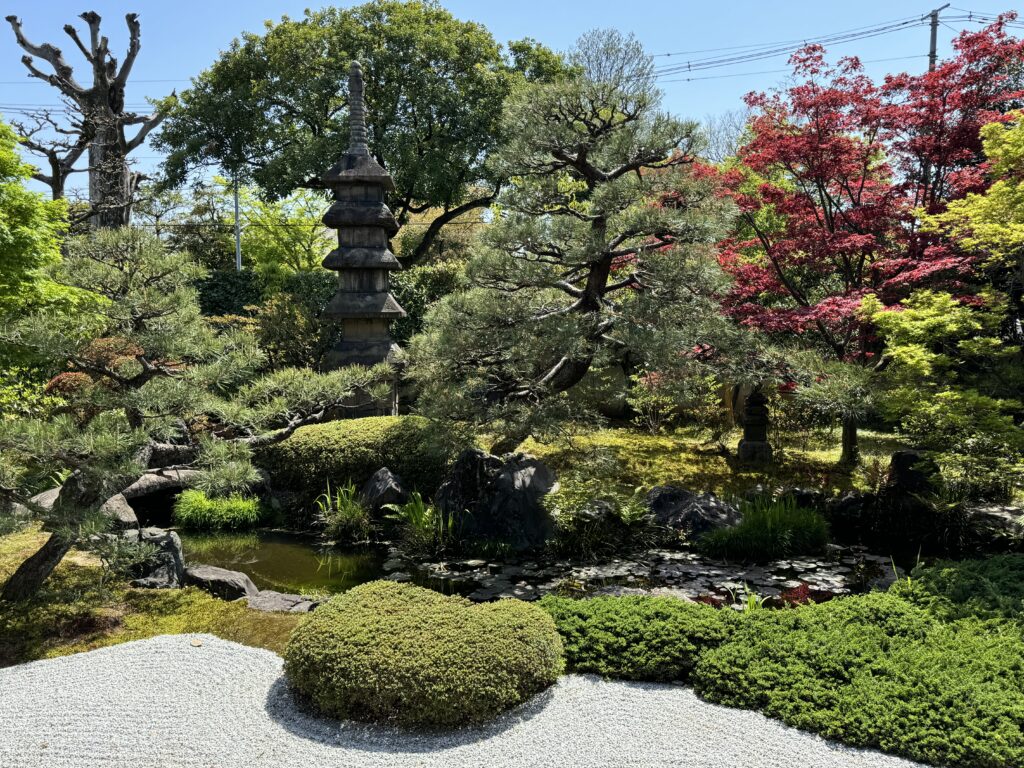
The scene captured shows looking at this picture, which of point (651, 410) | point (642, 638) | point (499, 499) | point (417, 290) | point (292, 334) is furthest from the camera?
point (417, 290)

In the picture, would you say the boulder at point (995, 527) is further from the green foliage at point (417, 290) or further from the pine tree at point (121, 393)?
the green foliage at point (417, 290)

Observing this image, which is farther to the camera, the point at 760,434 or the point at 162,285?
the point at 760,434

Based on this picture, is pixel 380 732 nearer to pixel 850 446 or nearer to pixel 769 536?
pixel 769 536

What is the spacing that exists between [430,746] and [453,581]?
9.90 feet

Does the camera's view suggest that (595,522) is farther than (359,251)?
No

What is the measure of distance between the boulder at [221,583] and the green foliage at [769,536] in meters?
4.47

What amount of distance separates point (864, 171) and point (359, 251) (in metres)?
7.25

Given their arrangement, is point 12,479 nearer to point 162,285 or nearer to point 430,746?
point 162,285

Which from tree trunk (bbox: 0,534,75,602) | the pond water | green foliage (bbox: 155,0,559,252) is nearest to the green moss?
the pond water

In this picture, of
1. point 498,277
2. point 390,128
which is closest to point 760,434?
point 498,277

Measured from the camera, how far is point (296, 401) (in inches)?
241

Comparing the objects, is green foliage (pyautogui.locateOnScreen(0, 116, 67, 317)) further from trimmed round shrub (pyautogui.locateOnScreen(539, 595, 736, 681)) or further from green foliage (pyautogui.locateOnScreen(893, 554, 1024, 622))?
green foliage (pyautogui.locateOnScreen(893, 554, 1024, 622))

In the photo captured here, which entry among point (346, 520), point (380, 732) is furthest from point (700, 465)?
point (380, 732)

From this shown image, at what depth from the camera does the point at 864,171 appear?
375 inches
